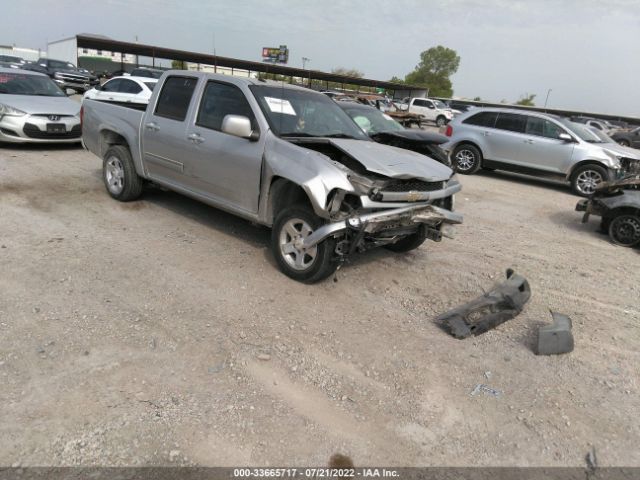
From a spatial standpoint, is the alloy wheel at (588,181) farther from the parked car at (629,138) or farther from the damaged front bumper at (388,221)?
the parked car at (629,138)

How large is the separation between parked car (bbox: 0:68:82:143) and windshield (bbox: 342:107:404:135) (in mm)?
5814

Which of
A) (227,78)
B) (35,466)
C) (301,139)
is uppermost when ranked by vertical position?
(227,78)

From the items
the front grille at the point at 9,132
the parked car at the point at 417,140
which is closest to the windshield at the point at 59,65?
the front grille at the point at 9,132

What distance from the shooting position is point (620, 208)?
709cm

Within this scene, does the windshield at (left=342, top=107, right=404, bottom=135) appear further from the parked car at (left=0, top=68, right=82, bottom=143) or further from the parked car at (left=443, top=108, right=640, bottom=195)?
the parked car at (left=0, top=68, right=82, bottom=143)

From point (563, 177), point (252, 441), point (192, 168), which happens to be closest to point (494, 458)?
point (252, 441)

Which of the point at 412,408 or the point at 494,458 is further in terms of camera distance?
the point at 412,408

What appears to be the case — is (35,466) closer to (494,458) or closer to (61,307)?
(61,307)

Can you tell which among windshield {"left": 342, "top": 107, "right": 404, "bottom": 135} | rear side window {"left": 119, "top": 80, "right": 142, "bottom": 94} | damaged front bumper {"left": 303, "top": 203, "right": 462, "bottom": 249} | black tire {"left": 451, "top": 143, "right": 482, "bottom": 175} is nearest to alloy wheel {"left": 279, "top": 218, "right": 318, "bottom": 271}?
damaged front bumper {"left": 303, "top": 203, "right": 462, "bottom": 249}

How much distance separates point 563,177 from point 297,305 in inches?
378

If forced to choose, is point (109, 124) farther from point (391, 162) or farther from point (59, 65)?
point (59, 65)

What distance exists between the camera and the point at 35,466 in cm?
233

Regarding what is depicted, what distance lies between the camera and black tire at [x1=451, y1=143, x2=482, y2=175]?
40.6 feet

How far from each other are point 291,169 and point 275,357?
1784 millimetres
